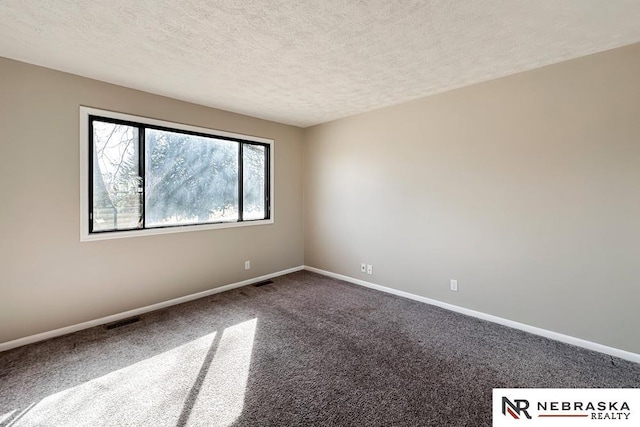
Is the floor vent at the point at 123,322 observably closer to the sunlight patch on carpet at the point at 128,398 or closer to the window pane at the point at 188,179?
the sunlight patch on carpet at the point at 128,398

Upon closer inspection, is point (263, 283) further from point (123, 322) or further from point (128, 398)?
point (128, 398)

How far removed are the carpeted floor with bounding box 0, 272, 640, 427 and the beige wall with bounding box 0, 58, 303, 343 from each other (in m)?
0.32

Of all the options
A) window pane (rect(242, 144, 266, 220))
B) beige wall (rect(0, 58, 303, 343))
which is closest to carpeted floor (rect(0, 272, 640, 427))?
beige wall (rect(0, 58, 303, 343))

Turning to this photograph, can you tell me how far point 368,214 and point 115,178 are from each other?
10.3 feet

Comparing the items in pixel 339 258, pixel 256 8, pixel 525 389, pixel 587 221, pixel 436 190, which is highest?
pixel 256 8

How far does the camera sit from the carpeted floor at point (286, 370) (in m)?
1.72

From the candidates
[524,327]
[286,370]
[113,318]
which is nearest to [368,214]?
[524,327]

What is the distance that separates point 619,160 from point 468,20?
1.75 meters

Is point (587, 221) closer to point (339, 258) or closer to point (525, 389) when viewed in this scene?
point (525, 389)

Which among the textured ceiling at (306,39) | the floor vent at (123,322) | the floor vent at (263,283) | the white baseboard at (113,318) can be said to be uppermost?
the textured ceiling at (306,39)

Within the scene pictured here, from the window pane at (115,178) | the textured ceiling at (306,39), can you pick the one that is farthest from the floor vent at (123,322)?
the textured ceiling at (306,39)

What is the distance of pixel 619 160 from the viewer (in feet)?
7.50

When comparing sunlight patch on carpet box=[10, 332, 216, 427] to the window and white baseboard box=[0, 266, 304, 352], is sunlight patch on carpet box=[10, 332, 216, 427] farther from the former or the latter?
the window

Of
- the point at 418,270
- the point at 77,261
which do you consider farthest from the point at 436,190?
the point at 77,261
